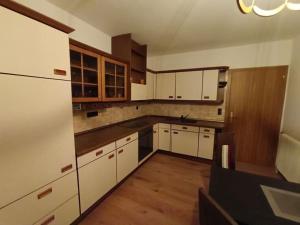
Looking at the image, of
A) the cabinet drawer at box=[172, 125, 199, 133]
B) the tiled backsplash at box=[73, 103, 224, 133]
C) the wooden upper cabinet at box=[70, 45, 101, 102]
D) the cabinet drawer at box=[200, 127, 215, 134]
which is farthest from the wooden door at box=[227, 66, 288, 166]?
the wooden upper cabinet at box=[70, 45, 101, 102]

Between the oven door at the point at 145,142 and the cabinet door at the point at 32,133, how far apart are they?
1456mm

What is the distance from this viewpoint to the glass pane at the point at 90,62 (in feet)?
5.91

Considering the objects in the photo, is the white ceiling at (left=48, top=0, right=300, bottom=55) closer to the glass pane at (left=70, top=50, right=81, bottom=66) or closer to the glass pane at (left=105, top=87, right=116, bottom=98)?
the glass pane at (left=70, top=50, right=81, bottom=66)

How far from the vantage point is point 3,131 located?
0.94m

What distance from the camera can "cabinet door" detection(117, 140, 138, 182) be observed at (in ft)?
6.92

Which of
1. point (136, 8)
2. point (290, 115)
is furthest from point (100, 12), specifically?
point (290, 115)

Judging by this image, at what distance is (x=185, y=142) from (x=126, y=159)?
4.48 ft

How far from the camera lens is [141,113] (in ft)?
12.1

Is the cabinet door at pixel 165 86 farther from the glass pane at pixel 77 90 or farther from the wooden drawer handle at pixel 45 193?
the wooden drawer handle at pixel 45 193

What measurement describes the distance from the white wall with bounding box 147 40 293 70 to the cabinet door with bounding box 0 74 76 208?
2764 mm

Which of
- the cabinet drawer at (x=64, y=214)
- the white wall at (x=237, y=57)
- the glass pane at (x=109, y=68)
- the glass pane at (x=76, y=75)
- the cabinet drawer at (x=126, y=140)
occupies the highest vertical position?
the white wall at (x=237, y=57)

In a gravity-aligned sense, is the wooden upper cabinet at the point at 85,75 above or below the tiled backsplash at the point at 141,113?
above

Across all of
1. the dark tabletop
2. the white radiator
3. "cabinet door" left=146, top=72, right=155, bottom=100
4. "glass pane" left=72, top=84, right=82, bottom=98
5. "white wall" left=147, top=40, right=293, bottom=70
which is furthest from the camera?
"cabinet door" left=146, top=72, right=155, bottom=100

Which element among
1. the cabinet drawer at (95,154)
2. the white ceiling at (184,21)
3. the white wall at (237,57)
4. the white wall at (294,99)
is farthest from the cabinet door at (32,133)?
the white wall at (294,99)
